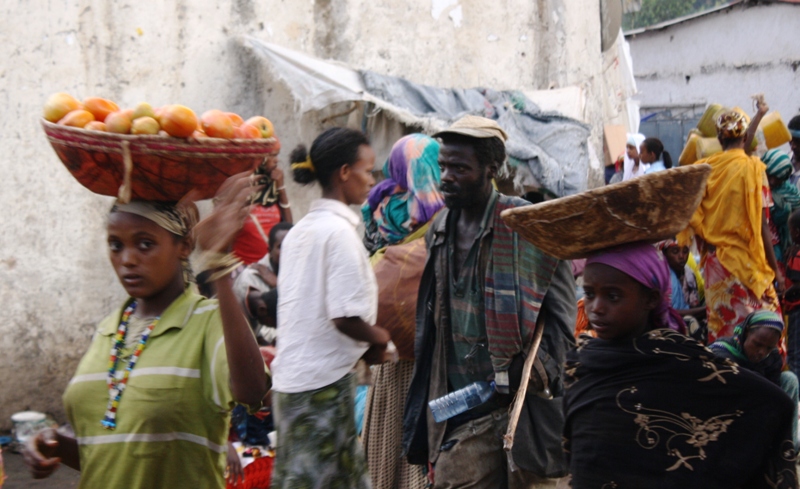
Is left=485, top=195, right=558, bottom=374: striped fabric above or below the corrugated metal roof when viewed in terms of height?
below

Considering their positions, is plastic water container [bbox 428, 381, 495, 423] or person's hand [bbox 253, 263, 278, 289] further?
person's hand [bbox 253, 263, 278, 289]

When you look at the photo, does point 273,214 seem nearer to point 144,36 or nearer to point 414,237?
point 144,36

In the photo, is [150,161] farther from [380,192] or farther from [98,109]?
[380,192]

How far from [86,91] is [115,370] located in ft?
15.2

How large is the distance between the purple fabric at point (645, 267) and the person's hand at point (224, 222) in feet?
3.81

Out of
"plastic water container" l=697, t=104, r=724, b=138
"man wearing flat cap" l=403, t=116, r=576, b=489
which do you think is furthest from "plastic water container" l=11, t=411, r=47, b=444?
"plastic water container" l=697, t=104, r=724, b=138

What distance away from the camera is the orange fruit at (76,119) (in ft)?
8.57

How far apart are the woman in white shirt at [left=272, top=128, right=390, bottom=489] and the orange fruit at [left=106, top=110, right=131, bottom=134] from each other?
119 cm

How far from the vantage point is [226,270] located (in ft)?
7.85

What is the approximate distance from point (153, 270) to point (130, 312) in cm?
21

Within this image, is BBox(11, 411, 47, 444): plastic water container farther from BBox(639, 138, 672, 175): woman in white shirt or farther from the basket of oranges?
BBox(639, 138, 672, 175): woman in white shirt

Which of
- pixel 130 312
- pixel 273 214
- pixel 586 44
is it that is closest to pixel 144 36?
pixel 273 214

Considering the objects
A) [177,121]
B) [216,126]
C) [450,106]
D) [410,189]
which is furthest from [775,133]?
[177,121]

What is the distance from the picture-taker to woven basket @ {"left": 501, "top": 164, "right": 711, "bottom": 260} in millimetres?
2643
